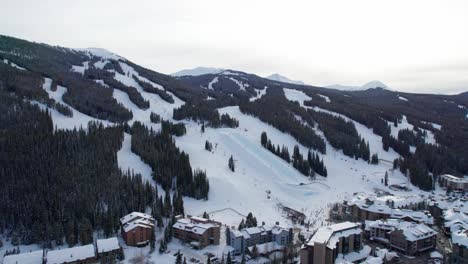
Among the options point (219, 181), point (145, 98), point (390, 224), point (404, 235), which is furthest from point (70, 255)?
point (145, 98)

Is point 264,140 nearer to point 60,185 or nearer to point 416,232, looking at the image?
point 416,232

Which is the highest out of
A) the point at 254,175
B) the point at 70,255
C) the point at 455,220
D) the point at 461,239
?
the point at 461,239

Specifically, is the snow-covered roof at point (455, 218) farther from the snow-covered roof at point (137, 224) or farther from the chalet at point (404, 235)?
the snow-covered roof at point (137, 224)

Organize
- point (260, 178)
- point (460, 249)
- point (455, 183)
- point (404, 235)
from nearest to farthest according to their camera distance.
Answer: point (460, 249) < point (404, 235) < point (455, 183) < point (260, 178)

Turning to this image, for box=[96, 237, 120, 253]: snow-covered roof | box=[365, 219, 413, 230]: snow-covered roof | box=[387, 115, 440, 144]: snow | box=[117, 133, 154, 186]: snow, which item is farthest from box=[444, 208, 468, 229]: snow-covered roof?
box=[387, 115, 440, 144]: snow

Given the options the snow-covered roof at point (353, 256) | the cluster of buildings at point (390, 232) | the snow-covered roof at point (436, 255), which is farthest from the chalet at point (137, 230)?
the snow-covered roof at point (436, 255)

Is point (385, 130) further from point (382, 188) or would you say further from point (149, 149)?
point (149, 149)

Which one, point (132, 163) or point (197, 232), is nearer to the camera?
point (197, 232)
